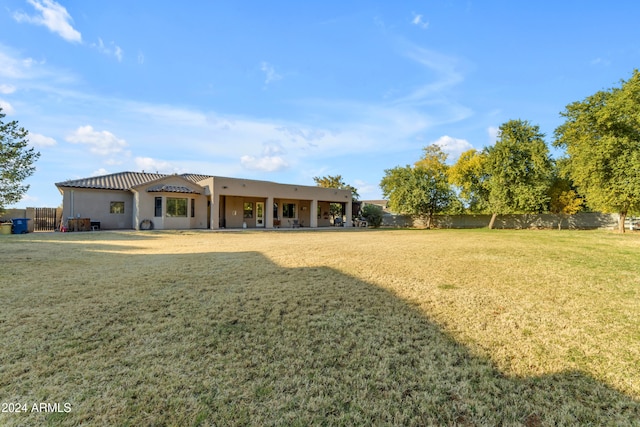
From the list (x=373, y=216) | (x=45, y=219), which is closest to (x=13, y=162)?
(x=45, y=219)

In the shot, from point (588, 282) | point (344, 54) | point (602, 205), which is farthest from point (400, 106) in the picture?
point (602, 205)

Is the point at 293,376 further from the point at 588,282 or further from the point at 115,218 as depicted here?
the point at 115,218

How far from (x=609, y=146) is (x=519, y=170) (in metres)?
7.56

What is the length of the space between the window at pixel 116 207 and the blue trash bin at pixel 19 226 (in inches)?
171

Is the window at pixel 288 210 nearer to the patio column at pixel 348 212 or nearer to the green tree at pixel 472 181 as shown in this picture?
the patio column at pixel 348 212

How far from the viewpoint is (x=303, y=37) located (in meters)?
13.1

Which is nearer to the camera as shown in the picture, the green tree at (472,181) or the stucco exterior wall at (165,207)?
the stucco exterior wall at (165,207)

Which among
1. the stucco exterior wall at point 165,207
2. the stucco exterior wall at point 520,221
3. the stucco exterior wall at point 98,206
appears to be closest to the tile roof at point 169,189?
the stucco exterior wall at point 165,207

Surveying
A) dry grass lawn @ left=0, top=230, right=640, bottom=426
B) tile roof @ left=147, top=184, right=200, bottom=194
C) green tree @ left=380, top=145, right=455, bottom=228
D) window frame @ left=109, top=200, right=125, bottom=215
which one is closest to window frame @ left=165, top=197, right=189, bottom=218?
tile roof @ left=147, top=184, right=200, bottom=194

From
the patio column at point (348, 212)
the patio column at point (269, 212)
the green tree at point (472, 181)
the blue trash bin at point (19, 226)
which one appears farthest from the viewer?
the green tree at point (472, 181)

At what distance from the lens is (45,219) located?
67.7ft

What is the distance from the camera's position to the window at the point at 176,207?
20375 millimetres

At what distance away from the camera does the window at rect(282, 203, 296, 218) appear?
26297 millimetres

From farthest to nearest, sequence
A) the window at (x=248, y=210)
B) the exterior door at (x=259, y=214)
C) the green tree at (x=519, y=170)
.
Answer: the green tree at (x=519, y=170) < the exterior door at (x=259, y=214) < the window at (x=248, y=210)
